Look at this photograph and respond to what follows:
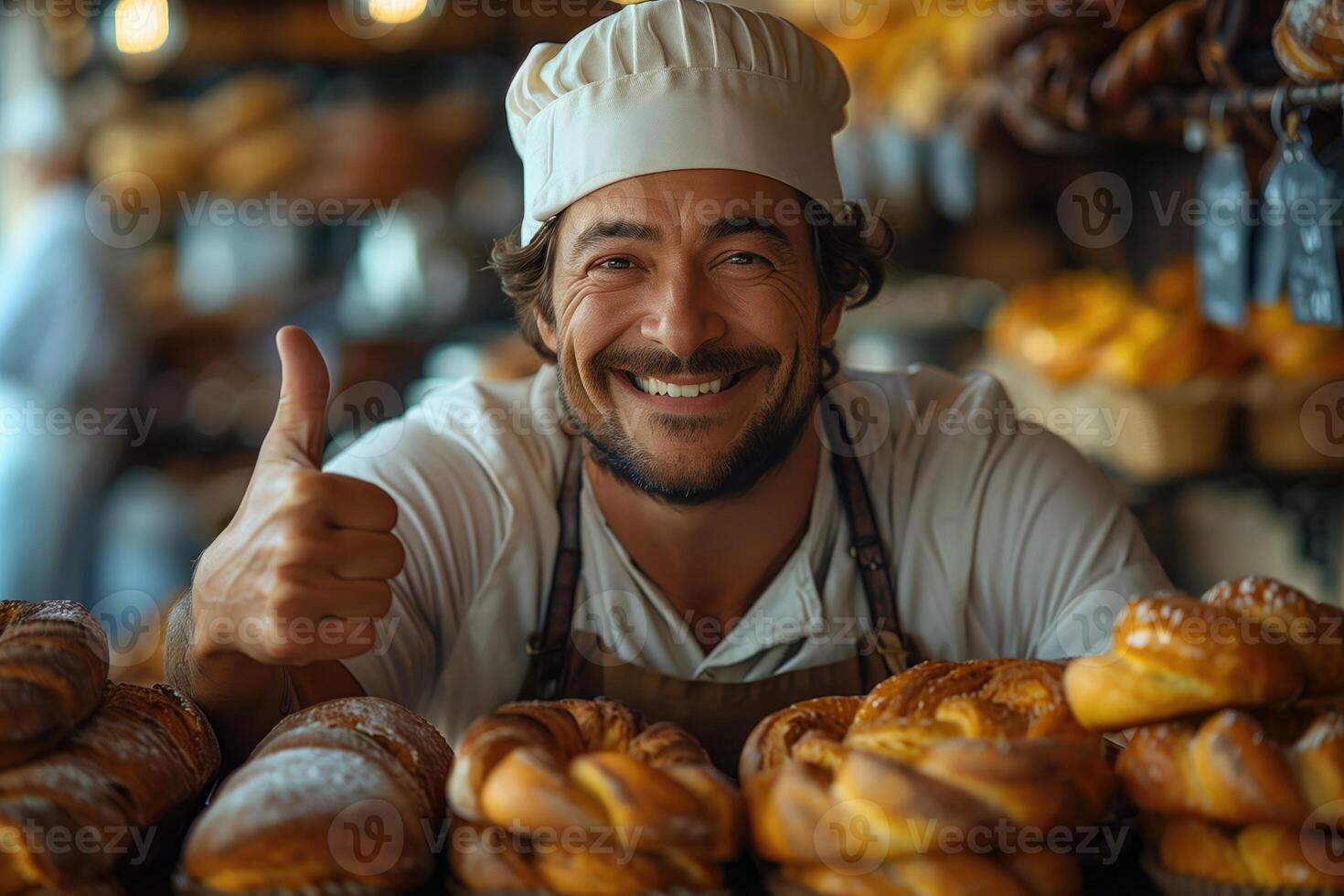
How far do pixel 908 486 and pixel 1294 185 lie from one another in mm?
712

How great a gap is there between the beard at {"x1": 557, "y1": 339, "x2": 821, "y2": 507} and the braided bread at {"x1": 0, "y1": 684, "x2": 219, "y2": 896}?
77cm

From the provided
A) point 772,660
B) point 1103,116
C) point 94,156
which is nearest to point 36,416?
point 94,156

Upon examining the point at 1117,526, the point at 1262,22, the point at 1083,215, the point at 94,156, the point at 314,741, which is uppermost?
the point at 94,156

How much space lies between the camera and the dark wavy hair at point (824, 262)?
1.88 metres

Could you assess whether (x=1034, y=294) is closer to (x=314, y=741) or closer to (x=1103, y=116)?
(x=1103, y=116)

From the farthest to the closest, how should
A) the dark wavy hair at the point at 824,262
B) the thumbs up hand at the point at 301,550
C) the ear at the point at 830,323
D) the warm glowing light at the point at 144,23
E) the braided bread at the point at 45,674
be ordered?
the warm glowing light at the point at 144,23, the ear at the point at 830,323, the dark wavy hair at the point at 824,262, the thumbs up hand at the point at 301,550, the braided bread at the point at 45,674

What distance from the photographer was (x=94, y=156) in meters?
5.16

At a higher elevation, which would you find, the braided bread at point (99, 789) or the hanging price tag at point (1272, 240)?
the hanging price tag at point (1272, 240)

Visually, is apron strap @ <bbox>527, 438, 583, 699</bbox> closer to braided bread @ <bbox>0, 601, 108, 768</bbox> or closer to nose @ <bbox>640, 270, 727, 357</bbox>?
nose @ <bbox>640, 270, 727, 357</bbox>

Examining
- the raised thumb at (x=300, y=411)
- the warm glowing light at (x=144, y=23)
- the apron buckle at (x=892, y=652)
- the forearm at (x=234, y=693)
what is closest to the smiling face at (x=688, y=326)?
the apron buckle at (x=892, y=652)

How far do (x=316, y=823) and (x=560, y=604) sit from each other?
915 mm

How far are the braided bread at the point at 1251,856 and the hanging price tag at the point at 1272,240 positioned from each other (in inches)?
42.3

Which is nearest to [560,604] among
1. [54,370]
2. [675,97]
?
[675,97]

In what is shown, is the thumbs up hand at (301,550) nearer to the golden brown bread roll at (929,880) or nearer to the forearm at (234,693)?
the forearm at (234,693)
